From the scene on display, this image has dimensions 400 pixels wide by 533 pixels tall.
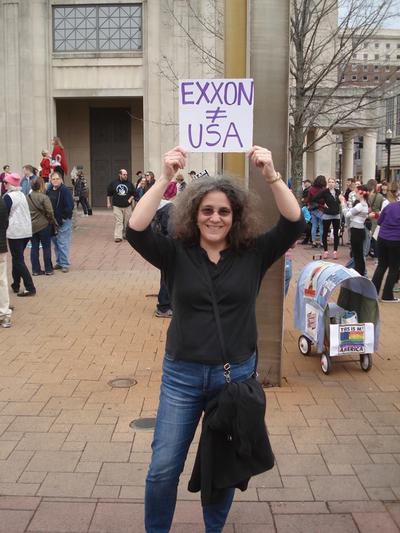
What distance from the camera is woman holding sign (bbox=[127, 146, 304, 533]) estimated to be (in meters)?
2.85

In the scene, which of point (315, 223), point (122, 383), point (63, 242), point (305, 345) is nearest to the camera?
point (122, 383)

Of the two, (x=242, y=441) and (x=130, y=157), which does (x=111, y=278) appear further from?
(x=130, y=157)

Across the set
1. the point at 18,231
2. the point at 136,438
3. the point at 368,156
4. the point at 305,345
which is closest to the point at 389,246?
the point at 305,345

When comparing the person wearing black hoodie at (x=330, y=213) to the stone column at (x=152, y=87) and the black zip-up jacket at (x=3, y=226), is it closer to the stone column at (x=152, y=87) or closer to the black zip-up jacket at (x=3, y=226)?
the black zip-up jacket at (x=3, y=226)

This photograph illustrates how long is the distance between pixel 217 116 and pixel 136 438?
7.95 ft

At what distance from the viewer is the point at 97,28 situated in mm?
25406

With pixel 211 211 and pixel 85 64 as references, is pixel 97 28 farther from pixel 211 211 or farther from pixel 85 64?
pixel 211 211

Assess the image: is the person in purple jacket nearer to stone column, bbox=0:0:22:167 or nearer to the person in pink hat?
the person in pink hat

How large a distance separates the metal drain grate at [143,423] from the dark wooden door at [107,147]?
2574 cm

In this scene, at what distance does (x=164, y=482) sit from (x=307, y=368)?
3.62 meters

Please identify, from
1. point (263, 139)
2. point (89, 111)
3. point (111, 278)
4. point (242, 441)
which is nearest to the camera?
point (242, 441)

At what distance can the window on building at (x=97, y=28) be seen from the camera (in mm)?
25156

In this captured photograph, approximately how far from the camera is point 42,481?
3.89m

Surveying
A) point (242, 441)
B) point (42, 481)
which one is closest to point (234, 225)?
point (242, 441)
